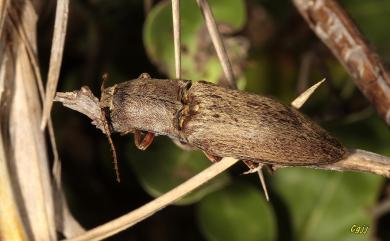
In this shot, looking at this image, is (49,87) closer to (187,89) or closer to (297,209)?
(187,89)

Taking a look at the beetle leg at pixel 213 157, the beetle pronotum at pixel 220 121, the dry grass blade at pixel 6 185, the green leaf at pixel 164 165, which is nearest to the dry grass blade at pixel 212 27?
the beetle pronotum at pixel 220 121

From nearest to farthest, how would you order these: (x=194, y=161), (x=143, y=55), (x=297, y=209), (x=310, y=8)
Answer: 1. (x=310, y=8)
2. (x=194, y=161)
3. (x=297, y=209)
4. (x=143, y=55)

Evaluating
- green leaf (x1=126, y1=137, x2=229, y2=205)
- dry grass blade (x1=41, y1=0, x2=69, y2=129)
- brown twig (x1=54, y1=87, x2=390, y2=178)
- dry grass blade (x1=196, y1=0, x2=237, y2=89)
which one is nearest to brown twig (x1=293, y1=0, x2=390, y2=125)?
brown twig (x1=54, y1=87, x2=390, y2=178)

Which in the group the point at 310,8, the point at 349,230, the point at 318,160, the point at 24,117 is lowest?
the point at 349,230

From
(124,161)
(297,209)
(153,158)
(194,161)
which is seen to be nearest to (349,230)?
(297,209)

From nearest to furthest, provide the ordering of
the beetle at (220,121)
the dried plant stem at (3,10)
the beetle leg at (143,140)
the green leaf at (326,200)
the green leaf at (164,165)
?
the beetle at (220,121) → the dried plant stem at (3,10) → the beetle leg at (143,140) → the green leaf at (164,165) → the green leaf at (326,200)

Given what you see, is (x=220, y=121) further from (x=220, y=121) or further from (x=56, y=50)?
(x=56, y=50)

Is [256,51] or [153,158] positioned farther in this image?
[256,51]

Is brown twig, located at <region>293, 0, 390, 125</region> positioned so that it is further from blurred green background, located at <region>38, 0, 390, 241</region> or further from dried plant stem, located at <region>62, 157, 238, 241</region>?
dried plant stem, located at <region>62, 157, 238, 241</region>

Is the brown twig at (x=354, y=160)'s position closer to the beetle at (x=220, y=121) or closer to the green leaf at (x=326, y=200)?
the beetle at (x=220, y=121)
